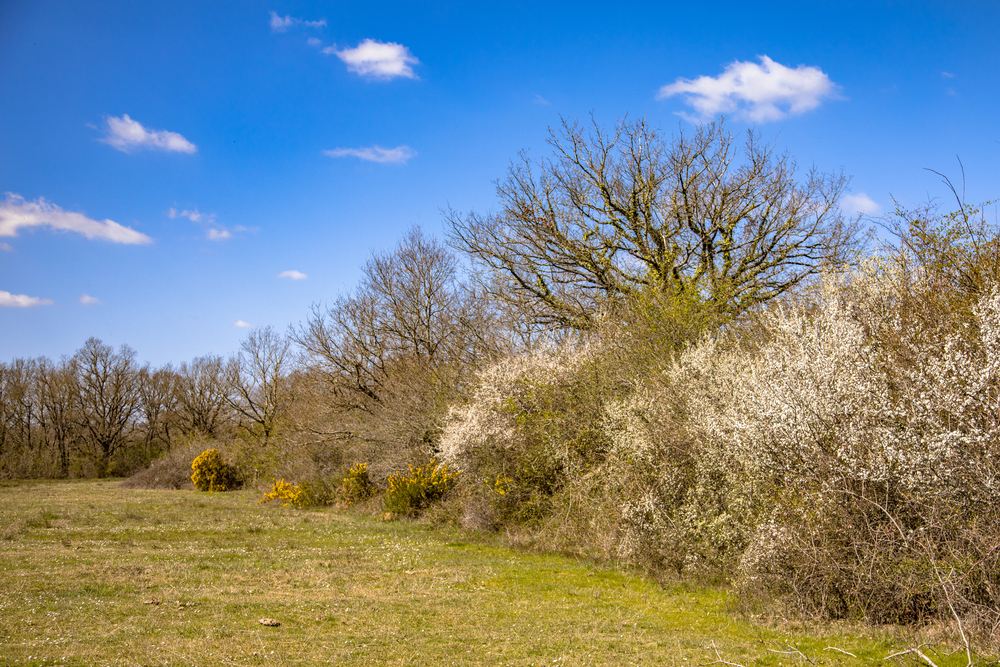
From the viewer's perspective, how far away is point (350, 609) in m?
8.16

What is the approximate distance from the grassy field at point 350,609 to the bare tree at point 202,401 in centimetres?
3082

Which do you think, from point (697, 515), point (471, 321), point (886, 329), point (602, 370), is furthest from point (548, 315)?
point (886, 329)

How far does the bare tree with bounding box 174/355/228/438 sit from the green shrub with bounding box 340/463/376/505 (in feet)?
86.5

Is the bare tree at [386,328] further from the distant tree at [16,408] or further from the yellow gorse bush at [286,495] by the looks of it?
the distant tree at [16,408]

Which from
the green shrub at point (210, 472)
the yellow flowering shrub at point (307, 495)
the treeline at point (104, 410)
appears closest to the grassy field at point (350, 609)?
the yellow flowering shrub at point (307, 495)

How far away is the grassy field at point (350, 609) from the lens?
6305mm

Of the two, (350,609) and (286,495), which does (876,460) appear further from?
(286,495)

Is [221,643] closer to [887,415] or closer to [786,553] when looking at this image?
[786,553]

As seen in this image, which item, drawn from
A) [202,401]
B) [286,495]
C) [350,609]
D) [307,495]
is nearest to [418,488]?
[307,495]

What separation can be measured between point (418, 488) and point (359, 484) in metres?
3.43

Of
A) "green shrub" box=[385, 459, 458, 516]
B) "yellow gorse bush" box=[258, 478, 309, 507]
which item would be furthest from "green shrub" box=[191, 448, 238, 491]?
"green shrub" box=[385, 459, 458, 516]

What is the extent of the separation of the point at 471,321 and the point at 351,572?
1206 cm

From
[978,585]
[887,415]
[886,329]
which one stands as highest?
[886,329]

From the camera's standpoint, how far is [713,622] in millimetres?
7820
